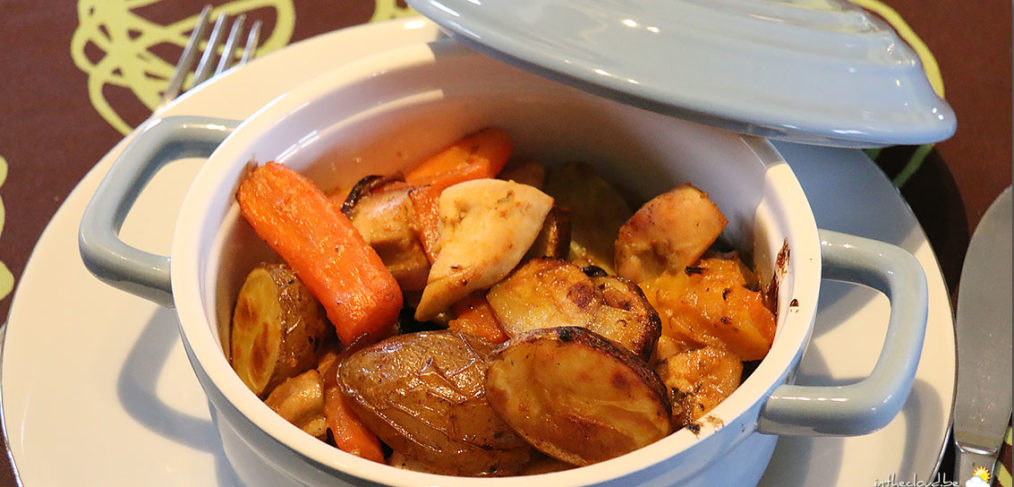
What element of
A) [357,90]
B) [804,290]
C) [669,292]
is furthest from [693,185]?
[357,90]

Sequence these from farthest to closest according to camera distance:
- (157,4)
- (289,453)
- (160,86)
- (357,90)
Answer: (157,4) < (160,86) < (357,90) < (289,453)

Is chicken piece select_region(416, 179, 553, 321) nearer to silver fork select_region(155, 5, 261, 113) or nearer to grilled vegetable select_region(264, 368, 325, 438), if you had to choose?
grilled vegetable select_region(264, 368, 325, 438)

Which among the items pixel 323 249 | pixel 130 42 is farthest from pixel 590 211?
pixel 130 42

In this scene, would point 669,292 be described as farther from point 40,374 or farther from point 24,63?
point 24,63

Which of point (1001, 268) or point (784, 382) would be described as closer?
point (784, 382)

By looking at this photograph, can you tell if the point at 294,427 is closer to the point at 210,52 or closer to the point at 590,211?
the point at 590,211

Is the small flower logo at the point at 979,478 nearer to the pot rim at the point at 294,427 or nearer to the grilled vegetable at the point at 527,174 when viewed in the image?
the pot rim at the point at 294,427

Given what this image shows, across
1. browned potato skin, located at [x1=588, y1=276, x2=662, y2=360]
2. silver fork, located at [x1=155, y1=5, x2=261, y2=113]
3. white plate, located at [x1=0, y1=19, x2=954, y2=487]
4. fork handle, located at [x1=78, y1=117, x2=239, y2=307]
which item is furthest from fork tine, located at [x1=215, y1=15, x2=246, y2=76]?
browned potato skin, located at [x1=588, y1=276, x2=662, y2=360]

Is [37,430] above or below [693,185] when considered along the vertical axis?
below
